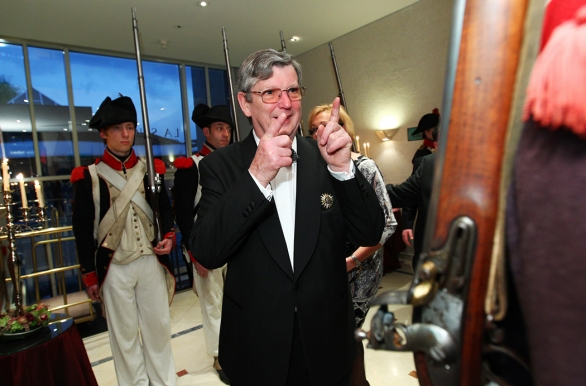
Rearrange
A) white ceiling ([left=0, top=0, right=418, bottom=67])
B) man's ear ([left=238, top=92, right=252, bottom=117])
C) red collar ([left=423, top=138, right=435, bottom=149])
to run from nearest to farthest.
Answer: man's ear ([left=238, top=92, right=252, bottom=117]) < red collar ([left=423, top=138, right=435, bottom=149]) < white ceiling ([left=0, top=0, right=418, bottom=67])

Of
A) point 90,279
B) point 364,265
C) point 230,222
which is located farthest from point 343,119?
point 90,279

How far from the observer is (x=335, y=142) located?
3.16ft

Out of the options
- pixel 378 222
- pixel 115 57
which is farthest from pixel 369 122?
pixel 378 222

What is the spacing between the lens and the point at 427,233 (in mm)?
420

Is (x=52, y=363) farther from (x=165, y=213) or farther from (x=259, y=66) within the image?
(x=259, y=66)

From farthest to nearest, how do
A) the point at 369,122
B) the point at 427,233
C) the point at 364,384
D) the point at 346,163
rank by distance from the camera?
the point at 369,122, the point at 364,384, the point at 346,163, the point at 427,233

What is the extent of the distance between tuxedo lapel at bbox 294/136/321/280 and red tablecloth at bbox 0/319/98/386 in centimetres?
143

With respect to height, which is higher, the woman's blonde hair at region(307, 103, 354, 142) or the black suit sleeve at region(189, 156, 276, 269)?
the woman's blonde hair at region(307, 103, 354, 142)

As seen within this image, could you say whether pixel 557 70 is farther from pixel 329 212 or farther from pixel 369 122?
pixel 369 122

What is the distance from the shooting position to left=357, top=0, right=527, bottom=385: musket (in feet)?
1.17

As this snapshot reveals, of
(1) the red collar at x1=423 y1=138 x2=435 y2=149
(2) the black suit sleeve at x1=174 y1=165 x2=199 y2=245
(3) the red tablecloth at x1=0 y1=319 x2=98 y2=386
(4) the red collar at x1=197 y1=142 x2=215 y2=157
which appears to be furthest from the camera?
(1) the red collar at x1=423 y1=138 x2=435 y2=149

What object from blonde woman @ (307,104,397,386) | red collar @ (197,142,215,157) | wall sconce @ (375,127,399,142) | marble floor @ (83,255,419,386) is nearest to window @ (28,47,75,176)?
marble floor @ (83,255,419,386)

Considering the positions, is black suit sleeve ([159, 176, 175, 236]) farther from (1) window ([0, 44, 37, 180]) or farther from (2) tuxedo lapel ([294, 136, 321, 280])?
(1) window ([0, 44, 37, 180])

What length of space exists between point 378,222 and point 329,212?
0.50 ft
